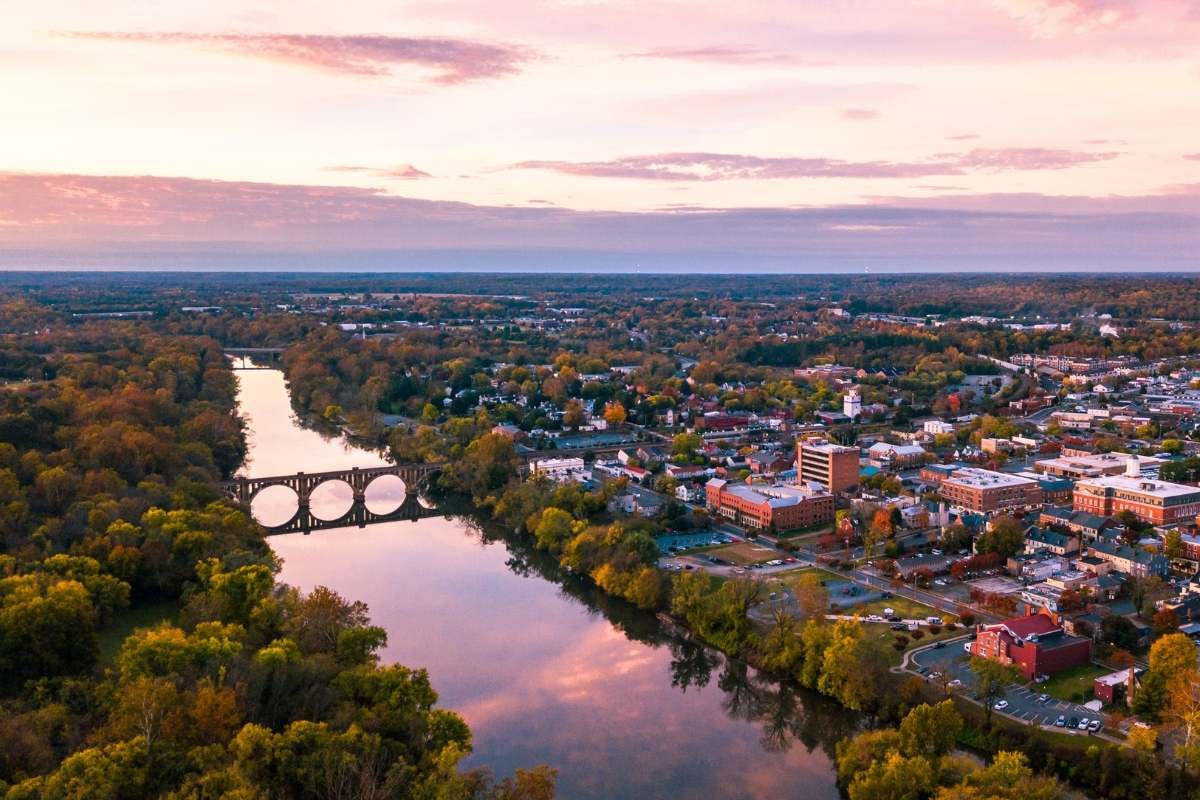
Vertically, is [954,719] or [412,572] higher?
[954,719]

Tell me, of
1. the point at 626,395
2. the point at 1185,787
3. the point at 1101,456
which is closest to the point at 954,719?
the point at 1185,787

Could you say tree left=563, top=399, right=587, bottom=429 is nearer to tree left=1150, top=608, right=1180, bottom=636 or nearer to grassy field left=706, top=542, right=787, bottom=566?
grassy field left=706, top=542, right=787, bottom=566

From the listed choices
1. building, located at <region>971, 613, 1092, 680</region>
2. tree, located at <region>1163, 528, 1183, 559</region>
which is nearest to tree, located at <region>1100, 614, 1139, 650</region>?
building, located at <region>971, 613, 1092, 680</region>

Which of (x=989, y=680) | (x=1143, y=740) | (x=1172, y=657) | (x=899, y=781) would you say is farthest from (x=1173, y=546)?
(x=899, y=781)

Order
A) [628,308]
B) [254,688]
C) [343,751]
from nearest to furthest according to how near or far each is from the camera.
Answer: [343,751]
[254,688]
[628,308]

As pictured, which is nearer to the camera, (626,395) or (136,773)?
(136,773)

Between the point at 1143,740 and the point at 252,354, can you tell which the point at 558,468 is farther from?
the point at 252,354

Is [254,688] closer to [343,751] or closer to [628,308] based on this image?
[343,751]
